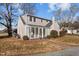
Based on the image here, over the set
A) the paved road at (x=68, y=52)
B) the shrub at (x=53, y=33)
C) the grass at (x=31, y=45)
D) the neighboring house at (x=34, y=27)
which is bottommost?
the paved road at (x=68, y=52)

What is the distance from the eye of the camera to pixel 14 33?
1.72m

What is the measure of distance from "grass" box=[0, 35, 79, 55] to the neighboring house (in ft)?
0.19

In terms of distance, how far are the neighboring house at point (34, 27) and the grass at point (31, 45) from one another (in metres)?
0.06

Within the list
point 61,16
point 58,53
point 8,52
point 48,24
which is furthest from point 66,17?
point 8,52

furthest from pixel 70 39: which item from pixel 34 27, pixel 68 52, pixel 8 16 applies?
pixel 8 16

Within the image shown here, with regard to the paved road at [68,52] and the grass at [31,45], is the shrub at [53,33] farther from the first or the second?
the paved road at [68,52]

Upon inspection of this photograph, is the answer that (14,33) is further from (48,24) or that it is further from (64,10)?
(64,10)

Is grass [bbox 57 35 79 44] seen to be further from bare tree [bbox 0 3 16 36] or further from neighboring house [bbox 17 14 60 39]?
bare tree [bbox 0 3 16 36]

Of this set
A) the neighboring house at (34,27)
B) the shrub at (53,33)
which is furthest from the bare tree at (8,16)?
the shrub at (53,33)

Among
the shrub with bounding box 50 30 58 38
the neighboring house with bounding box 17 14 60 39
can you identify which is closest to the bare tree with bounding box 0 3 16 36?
the neighboring house with bounding box 17 14 60 39

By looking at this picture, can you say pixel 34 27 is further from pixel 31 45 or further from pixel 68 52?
pixel 68 52

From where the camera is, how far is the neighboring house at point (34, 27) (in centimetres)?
A: 171

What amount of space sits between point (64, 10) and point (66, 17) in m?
0.06

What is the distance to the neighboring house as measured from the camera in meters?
1.71
